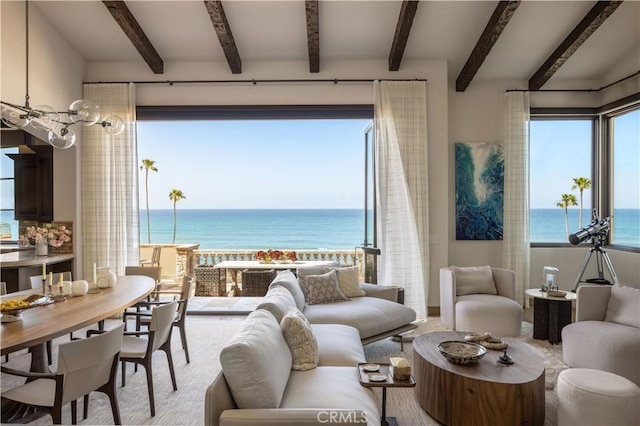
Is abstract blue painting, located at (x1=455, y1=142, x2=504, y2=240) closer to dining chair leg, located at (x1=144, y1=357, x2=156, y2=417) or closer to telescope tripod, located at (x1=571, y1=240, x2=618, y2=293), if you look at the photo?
telescope tripod, located at (x1=571, y1=240, x2=618, y2=293)

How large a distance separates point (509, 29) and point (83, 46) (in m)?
5.31

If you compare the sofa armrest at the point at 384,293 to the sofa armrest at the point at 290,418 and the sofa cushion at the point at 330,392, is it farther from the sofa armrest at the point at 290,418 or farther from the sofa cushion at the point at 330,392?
the sofa armrest at the point at 290,418

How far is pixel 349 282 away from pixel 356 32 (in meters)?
2.99

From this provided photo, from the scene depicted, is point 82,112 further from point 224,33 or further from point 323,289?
point 323,289

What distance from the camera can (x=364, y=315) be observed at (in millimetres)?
3629

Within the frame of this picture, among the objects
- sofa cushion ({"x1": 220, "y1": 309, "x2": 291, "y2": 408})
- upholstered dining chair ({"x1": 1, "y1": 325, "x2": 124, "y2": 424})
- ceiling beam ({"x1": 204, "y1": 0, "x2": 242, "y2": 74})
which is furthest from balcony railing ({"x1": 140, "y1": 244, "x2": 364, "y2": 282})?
sofa cushion ({"x1": 220, "y1": 309, "x2": 291, "y2": 408})

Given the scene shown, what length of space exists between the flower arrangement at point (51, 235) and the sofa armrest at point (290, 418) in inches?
160

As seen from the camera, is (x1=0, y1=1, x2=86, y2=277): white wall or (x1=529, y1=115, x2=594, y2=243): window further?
(x1=529, y1=115, x2=594, y2=243): window

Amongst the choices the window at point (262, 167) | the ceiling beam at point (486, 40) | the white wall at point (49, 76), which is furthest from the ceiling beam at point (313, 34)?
the window at point (262, 167)

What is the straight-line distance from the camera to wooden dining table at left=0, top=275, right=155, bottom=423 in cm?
214

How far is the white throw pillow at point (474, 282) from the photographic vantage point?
4500 mm

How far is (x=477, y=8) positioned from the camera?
170 inches

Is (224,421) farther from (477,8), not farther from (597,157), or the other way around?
(597,157)

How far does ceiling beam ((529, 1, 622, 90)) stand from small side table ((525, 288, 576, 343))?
2944 millimetres
